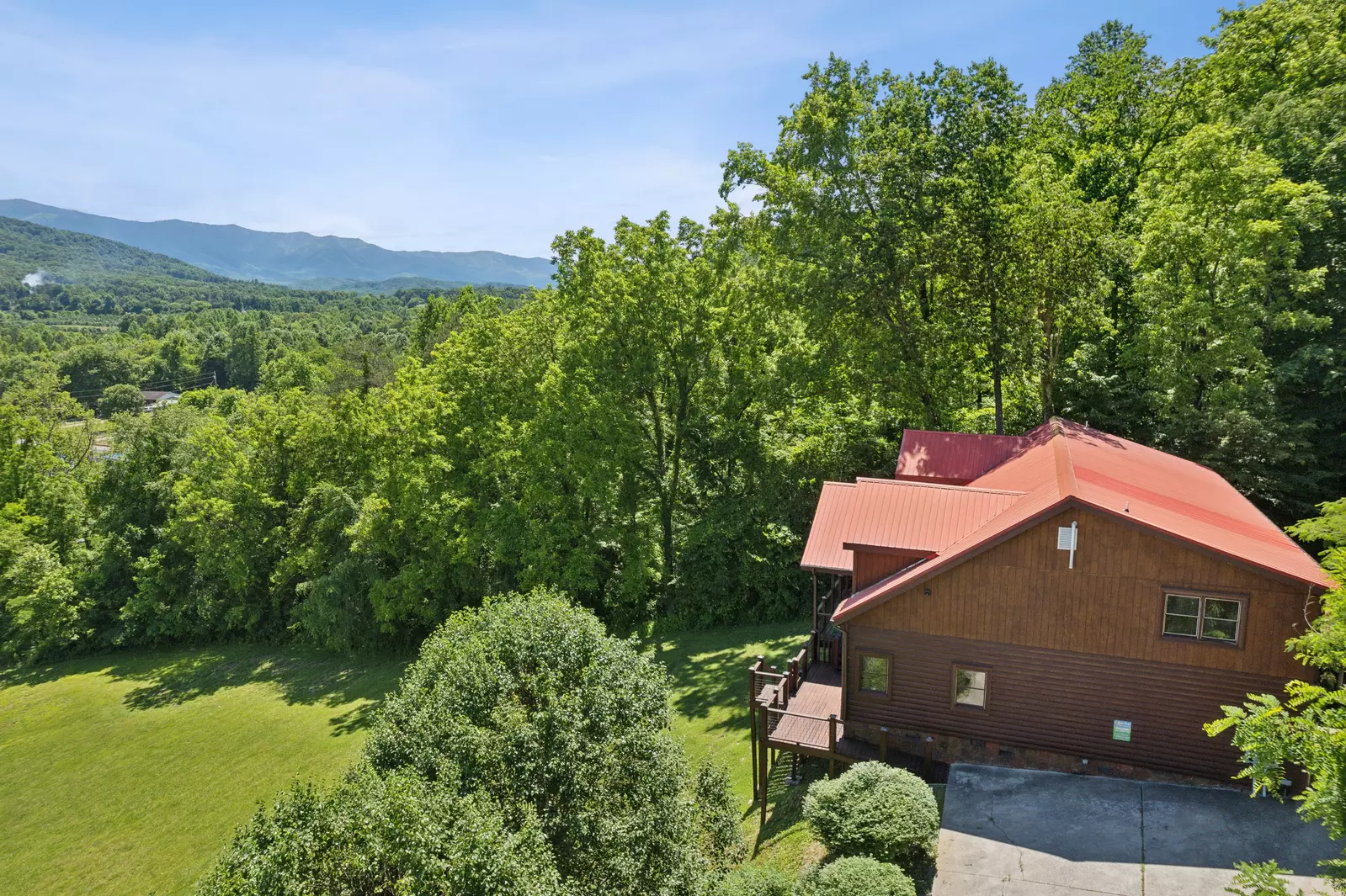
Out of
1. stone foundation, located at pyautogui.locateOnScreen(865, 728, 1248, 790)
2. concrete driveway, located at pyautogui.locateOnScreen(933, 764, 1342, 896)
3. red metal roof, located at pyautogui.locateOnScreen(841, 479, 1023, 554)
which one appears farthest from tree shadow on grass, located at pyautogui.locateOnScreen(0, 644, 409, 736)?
concrete driveway, located at pyautogui.locateOnScreen(933, 764, 1342, 896)

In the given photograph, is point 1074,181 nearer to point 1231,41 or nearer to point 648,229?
point 1231,41

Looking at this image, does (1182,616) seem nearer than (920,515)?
Yes

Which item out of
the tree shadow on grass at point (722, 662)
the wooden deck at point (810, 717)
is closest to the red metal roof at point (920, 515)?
the wooden deck at point (810, 717)

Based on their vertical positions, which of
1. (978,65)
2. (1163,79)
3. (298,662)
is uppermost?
(1163,79)

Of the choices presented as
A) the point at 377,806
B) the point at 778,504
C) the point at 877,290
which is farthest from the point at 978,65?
the point at 377,806

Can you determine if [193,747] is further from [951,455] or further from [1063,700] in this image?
[1063,700]


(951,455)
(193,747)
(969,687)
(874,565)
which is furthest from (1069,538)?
(193,747)
